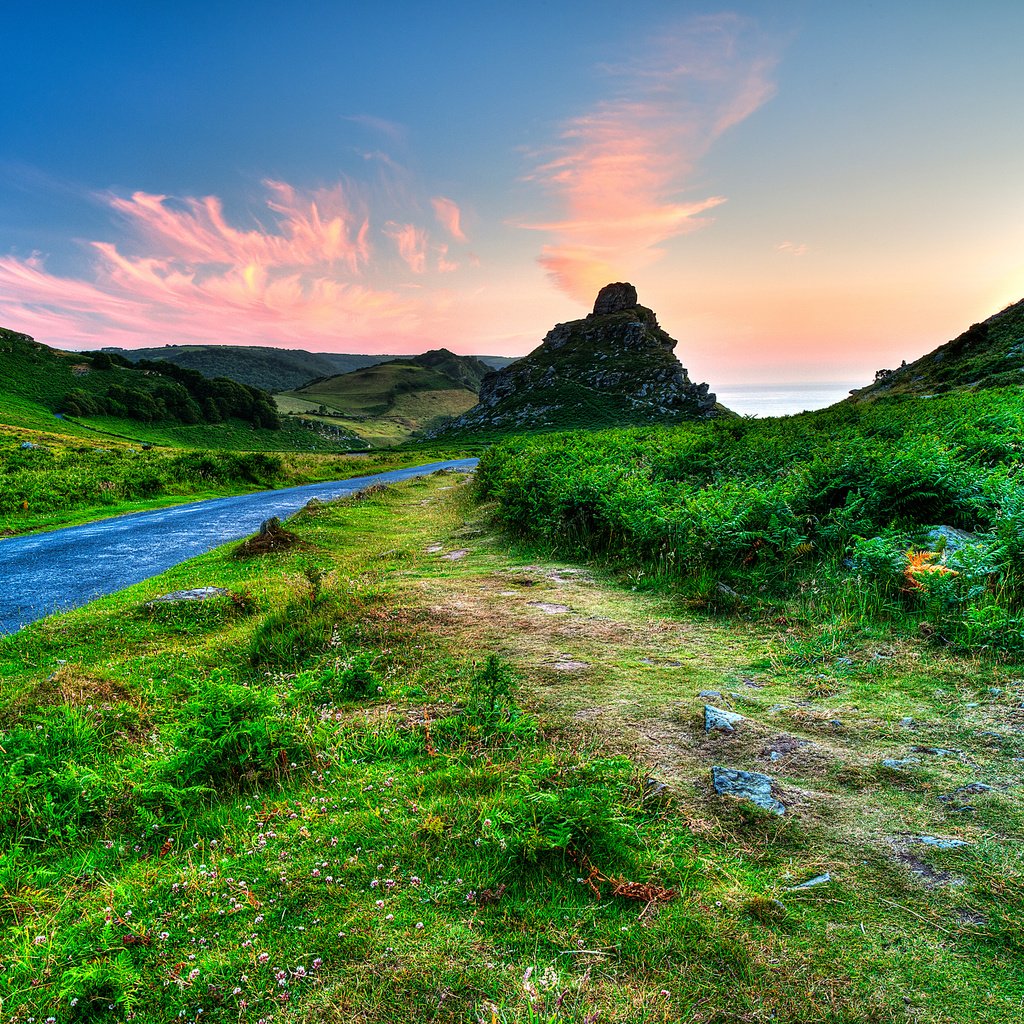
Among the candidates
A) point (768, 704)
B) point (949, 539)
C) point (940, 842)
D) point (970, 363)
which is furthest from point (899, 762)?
point (970, 363)

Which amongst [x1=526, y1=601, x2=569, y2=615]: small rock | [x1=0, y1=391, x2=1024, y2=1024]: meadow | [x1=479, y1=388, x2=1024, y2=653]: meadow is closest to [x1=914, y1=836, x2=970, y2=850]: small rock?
[x1=0, y1=391, x2=1024, y2=1024]: meadow

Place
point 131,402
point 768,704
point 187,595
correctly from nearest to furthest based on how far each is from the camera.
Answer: point 768,704, point 187,595, point 131,402

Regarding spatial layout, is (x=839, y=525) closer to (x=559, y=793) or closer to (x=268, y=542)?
(x=559, y=793)

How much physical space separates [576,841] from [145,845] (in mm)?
3080

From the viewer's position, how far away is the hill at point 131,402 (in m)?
74.7

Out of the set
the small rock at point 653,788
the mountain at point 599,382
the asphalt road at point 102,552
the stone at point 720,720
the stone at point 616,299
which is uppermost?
the stone at point 616,299

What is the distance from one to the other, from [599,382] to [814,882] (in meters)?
152

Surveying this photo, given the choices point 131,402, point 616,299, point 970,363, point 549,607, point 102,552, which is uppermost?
point 616,299

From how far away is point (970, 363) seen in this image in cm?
4050

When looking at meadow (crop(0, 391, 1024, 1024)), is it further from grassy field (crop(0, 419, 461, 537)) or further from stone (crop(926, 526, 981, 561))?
grassy field (crop(0, 419, 461, 537))

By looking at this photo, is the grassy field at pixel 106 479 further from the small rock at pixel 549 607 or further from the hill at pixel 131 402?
the hill at pixel 131 402

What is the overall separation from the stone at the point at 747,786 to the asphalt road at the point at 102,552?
1168 centimetres

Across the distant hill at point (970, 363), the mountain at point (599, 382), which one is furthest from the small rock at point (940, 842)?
the mountain at point (599, 382)

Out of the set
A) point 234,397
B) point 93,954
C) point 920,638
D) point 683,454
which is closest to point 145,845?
point 93,954
